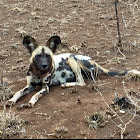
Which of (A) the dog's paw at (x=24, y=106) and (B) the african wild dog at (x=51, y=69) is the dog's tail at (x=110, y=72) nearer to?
(B) the african wild dog at (x=51, y=69)

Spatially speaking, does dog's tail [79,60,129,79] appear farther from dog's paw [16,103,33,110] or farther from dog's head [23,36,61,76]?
dog's paw [16,103,33,110]

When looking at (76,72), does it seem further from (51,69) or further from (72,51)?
(72,51)

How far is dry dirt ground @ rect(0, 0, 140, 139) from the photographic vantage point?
3693mm

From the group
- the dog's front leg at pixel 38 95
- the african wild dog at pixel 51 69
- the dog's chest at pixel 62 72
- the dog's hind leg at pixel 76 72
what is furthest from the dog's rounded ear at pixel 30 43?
the dog's hind leg at pixel 76 72

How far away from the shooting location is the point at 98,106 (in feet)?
13.8

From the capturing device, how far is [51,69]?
17.0ft

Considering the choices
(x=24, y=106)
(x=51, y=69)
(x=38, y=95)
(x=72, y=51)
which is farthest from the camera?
(x=72, y=51)

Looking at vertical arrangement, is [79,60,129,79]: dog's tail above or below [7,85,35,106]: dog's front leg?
above

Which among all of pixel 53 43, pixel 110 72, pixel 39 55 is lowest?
pixel 110 72

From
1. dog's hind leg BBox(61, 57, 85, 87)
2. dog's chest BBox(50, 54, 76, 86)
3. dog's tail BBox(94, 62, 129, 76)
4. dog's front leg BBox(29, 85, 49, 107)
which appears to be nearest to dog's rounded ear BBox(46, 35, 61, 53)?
dog's chest BBox(50, 54, 76, 86)

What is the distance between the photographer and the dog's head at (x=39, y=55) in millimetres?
4898

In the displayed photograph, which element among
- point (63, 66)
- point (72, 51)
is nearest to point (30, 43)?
point (63, 66)

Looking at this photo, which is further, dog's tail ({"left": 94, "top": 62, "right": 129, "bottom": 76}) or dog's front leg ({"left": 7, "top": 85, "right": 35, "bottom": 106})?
dog's tail ({"left": 94, "top": 62, "right": 129, "bottom": 76})

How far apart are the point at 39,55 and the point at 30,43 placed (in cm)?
27
